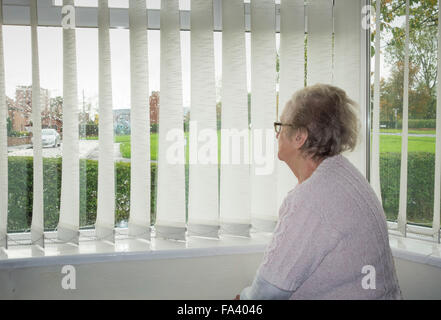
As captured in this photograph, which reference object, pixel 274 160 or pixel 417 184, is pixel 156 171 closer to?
pixel 274 160

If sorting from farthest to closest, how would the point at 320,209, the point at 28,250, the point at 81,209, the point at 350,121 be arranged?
1. the point at 81,209
2. the point at 28,250
3. the point at 350,121
4. the point at 320,209

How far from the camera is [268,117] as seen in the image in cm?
194

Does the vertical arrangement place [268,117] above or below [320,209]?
above

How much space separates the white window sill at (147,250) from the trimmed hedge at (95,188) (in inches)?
4.4

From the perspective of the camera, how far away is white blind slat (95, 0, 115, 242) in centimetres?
177

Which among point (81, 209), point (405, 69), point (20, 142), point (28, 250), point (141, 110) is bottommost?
point (28, 250)

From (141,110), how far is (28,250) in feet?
2.64

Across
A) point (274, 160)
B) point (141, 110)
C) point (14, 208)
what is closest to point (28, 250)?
point (14, 208)

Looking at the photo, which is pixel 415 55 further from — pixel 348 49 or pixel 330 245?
pixel 330 245

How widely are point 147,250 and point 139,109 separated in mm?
645

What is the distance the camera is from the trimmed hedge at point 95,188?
1.81 metres

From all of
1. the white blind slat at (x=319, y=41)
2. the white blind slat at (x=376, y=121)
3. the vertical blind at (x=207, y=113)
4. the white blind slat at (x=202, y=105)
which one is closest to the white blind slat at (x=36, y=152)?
the vertical blind at (x=207, y=113)
